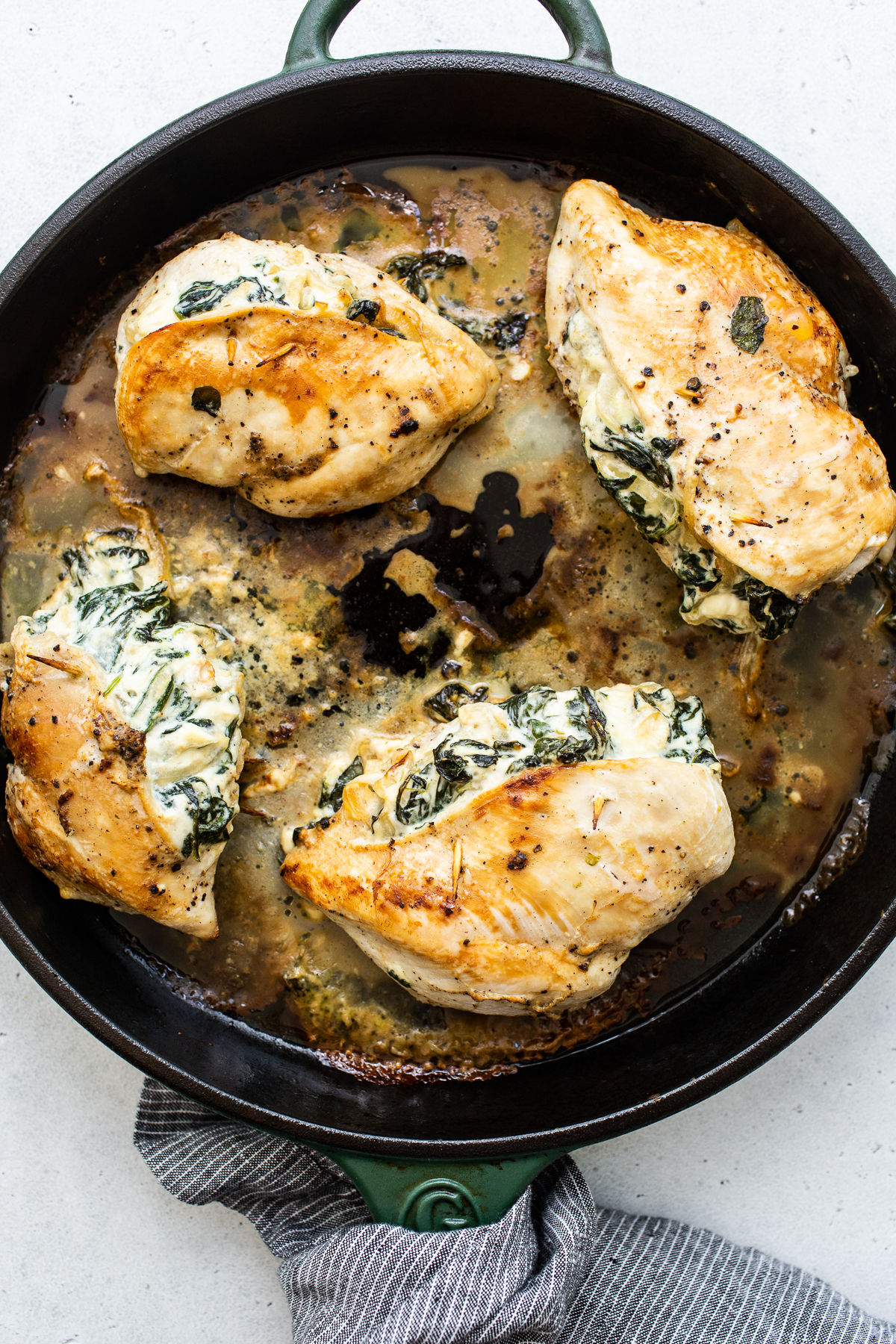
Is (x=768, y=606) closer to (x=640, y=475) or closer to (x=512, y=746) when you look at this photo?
(x=640, y=475)

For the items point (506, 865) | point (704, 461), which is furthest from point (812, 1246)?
point (704, 461)

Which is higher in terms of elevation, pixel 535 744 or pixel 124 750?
pixel 535 744

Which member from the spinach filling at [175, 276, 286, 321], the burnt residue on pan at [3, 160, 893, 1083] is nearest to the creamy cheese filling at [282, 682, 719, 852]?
the burnt residue on pan at [3, 160, 893, 1083]

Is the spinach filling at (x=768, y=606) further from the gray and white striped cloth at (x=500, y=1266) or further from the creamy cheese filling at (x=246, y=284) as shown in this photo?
the gray and white striped cloth at (x=500, y=1266)

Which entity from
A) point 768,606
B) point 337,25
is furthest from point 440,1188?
point 337,25

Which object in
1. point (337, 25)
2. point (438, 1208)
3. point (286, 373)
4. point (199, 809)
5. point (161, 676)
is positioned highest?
point (337, 25)

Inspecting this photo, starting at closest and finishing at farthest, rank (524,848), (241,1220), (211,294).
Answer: (524,848) < (211,294) < (241,1220)

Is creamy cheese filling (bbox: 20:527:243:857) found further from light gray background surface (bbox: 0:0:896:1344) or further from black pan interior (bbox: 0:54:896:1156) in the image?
light gray background surface (bbox: 0:0:896:1344)
